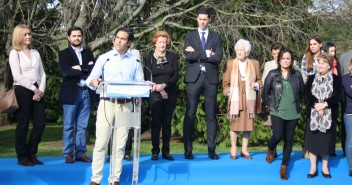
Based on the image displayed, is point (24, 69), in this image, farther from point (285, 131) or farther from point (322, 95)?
point (322, 95)

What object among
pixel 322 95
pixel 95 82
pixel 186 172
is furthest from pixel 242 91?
pixel 95 82

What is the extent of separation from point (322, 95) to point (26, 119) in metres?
3.94

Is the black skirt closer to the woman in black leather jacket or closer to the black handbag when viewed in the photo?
the woman in black leather jacket

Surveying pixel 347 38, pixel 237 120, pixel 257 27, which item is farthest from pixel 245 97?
pixel 347 38

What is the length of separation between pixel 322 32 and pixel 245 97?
4.67 metres

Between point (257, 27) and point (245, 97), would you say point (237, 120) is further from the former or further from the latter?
point (257, 27)

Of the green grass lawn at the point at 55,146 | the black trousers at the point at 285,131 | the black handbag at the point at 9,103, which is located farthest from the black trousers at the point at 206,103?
the green grass lawn at the point at 55,146

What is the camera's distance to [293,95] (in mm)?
7227

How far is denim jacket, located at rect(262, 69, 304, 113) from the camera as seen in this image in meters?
7.21

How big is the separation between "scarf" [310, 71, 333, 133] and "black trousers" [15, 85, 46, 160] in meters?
3.66

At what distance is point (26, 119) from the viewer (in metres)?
6.71

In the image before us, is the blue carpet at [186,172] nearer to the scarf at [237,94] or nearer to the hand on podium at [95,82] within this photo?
the scarf at [237,94]

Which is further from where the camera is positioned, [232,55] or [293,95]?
[232,55]

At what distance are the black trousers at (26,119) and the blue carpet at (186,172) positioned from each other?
0.86ft
